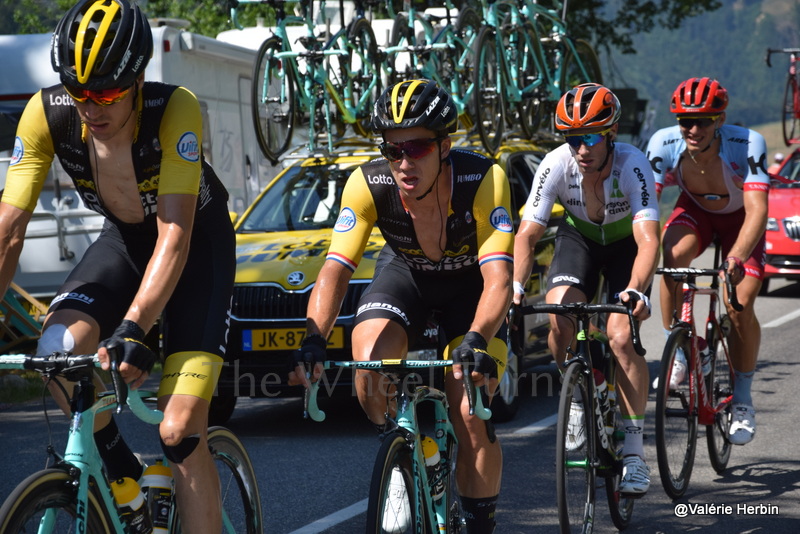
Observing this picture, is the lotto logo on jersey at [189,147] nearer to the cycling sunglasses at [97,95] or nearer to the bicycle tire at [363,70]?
the cycling sunglasses at [97,95]

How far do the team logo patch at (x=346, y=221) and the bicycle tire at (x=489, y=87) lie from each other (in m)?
6.18

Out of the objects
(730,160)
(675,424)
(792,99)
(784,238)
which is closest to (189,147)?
(675,424)

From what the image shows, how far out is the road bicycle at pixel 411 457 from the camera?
3779 mm

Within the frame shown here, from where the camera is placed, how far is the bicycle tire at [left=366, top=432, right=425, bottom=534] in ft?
12.2

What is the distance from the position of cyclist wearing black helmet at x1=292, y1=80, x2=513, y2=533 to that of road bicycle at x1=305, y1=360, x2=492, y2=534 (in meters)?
0.08

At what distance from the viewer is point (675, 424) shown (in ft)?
20.4

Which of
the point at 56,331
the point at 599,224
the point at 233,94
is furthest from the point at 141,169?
the point at 233,94

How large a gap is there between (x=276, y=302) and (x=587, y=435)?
111 inches

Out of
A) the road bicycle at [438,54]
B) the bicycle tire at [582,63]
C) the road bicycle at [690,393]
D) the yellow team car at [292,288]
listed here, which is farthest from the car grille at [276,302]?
the bicycle tire at [582,63]

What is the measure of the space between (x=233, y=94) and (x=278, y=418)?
5809mm

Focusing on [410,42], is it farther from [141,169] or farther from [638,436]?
[141,169]

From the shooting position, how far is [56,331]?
3756mm

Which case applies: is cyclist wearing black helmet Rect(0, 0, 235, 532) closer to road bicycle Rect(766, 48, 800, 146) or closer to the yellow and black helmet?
the yellow and black helmet

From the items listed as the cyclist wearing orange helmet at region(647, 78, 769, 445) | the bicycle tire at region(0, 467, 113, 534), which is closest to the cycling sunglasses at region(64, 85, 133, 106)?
the bicycle tire at region(0, 467, 113, 534)
